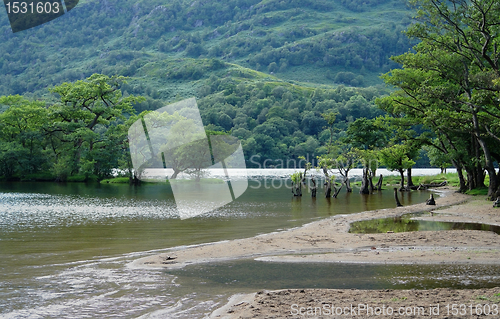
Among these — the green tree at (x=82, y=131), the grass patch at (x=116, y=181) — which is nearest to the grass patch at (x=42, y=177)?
the green tree at (x=82, y=131)

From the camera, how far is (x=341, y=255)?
14.4 meters

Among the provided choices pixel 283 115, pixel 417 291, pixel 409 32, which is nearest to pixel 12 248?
pixel 417 291

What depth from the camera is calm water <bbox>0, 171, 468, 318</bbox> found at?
31.4 ft

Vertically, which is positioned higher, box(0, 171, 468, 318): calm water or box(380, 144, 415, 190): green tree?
box(380, 144, 415, 190): green tree

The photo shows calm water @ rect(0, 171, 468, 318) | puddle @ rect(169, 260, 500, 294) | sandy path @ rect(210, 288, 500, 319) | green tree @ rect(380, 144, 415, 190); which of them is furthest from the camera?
green tree @ rect(380, 144, 415, 190)

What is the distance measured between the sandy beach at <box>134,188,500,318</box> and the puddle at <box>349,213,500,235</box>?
1052 mm

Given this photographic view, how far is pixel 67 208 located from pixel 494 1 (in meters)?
33.3

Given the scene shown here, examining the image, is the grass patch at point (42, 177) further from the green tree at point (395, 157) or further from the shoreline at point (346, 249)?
the shoreline at point (346, 249)

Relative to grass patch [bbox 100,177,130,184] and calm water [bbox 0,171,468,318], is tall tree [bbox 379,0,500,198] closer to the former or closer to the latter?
calm water [bbox 0,171,468,318]

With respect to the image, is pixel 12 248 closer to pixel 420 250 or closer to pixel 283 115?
pixel 420 250

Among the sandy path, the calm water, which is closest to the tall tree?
the calm water

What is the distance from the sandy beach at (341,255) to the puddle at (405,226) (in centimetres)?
105

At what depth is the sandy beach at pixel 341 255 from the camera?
8805 millimetres

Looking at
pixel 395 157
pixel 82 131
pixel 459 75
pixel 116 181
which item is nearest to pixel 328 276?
pixel 459 75
